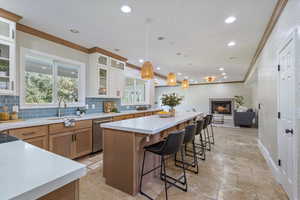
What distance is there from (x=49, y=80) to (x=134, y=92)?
3204mm

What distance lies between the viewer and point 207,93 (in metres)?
10.4

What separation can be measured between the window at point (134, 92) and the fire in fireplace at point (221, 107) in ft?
Result: 20.4

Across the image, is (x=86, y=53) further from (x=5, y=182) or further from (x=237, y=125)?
(x=237, y=125)

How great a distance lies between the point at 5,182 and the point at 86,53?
3.81 m

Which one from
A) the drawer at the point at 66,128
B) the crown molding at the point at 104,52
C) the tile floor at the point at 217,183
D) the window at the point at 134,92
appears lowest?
the tile floor at the point at 217,183

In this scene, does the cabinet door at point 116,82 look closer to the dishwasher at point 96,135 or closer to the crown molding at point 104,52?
the crown molding at point 104,52

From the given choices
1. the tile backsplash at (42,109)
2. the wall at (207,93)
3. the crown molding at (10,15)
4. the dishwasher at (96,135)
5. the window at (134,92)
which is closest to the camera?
the crown molding at (10,15)

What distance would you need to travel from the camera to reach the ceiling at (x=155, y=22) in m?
2.12

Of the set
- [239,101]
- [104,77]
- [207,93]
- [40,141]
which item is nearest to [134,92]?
[104,77]

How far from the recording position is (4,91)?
232cm

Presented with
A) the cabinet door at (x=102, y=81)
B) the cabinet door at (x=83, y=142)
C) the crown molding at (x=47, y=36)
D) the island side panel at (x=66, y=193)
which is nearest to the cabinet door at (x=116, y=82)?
the cabinet door at (x=102, y=81)

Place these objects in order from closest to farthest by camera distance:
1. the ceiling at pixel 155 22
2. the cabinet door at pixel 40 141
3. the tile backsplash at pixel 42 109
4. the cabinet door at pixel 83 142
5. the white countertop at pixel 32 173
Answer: the white countertop at pixel 32 173 → the ceiling at pixel 155 22 → the cabinet door at pixel 40 141 → the tile backsplash at pixel 42 109 → the cabinet door at pixel 83 142

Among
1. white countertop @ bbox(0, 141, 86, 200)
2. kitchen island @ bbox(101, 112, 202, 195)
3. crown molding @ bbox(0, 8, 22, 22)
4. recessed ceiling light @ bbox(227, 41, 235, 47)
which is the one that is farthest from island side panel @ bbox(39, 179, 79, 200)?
recessed ceiling light @ bbox(227, 41, 235, 47)

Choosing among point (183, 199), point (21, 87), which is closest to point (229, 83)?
point (183, 199)
